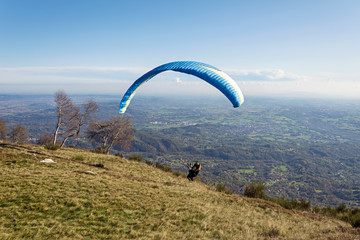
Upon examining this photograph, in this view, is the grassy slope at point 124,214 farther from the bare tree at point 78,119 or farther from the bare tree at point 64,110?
the bare tree at point 78,119

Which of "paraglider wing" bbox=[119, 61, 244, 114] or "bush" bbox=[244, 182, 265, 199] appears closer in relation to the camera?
"paraglider wing" bbox=[119, 61, 244, 114]

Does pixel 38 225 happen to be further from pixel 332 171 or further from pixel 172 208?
pixel 332 171

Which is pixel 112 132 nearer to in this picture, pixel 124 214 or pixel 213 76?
pixel 213 76

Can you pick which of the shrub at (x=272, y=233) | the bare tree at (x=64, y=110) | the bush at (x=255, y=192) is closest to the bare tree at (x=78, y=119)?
the bare tree at (x=64, y=110)

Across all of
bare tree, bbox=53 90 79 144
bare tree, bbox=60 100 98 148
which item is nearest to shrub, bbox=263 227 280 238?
bare tree, bbox=60 100 98 148

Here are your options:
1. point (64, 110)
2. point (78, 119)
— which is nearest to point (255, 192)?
point (78, 119)

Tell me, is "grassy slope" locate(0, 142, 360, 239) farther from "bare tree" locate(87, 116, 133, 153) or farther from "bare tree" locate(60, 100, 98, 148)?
"bare tree" locate(87, 116, 133, 153)
